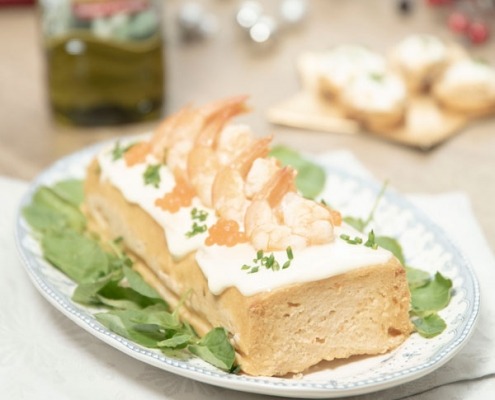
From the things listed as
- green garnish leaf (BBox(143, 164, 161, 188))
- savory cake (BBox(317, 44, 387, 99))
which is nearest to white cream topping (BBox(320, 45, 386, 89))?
savory cake (BBox(317, 44, 387, 99))

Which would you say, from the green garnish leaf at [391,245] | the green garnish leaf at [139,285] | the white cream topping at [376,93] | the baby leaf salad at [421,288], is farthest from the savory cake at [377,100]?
the green garnish leaf at [139,285]

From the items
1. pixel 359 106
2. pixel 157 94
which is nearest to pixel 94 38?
pixel 157 94

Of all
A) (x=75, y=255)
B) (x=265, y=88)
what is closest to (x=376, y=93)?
(x=265, y=88)

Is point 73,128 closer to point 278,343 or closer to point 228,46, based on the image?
point 228,46

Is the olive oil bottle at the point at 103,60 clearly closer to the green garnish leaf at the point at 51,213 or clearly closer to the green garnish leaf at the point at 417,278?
the green garnish leaf at the point at 51,213

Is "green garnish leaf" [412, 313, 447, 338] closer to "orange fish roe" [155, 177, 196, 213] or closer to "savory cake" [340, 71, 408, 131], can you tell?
"orange fish roe" [155, 177, 196, 213]

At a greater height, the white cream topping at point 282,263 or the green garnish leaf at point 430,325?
the white cream topping at point 282,263
